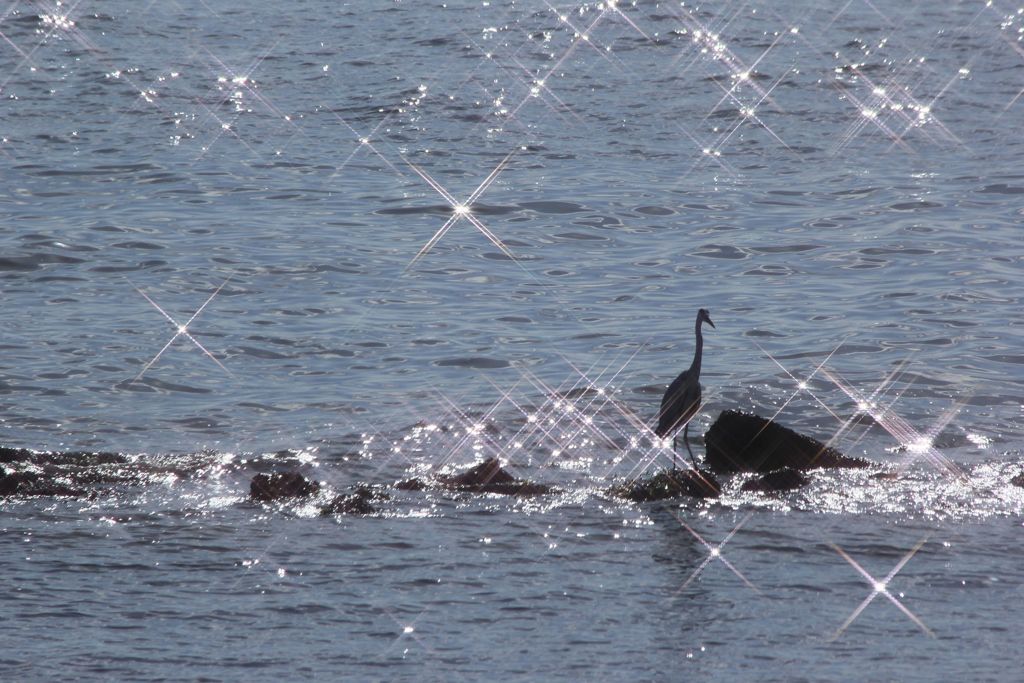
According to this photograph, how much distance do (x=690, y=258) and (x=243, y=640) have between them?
36.0 ft

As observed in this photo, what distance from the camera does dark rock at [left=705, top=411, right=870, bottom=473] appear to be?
9.77m

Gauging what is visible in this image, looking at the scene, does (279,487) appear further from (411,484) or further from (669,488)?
(669,488)

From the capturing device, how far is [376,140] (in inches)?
883

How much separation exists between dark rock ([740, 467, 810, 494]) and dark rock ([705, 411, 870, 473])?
0.24m

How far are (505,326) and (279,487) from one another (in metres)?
5.45

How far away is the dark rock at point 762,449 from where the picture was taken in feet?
32.1

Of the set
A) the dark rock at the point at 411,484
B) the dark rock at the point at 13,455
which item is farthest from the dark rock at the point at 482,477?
the dark rock at the point at 13,455

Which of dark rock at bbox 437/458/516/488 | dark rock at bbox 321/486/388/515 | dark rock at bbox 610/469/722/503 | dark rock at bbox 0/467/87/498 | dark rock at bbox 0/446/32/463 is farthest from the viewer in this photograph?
dark rock at bbox 0/446/32/463

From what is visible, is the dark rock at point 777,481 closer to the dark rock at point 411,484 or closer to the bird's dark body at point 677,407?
the bird's dark body at point 677,407

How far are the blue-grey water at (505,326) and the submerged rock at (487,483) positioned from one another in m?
0.21

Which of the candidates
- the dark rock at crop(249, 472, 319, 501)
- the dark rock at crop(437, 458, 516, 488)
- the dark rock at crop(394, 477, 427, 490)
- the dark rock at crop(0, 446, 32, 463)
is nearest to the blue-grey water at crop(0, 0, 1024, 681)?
the dark rock at crop(394, 477, 427, 490)

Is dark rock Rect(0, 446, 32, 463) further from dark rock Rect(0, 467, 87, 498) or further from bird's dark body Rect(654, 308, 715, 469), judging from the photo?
bird's dark body Rect(654, 308, 715, 469)

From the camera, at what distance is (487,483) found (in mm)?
9422

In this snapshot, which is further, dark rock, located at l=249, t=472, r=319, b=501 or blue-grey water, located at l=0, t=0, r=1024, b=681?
dark rock, located at l=249, t=472, r=319, b=501
